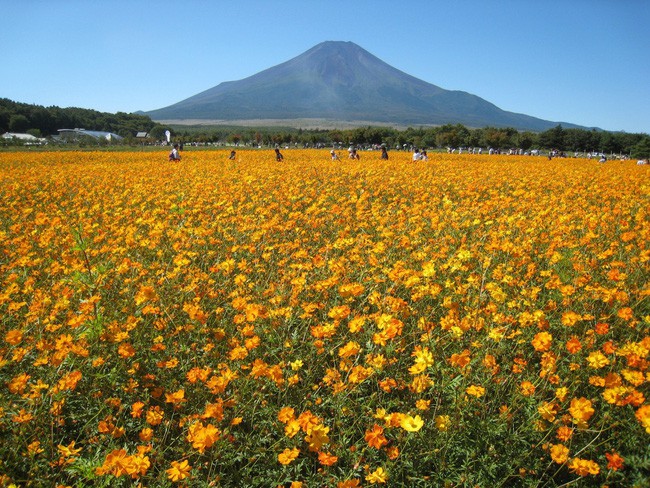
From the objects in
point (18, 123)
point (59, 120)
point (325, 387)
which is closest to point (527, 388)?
point (325, 387)

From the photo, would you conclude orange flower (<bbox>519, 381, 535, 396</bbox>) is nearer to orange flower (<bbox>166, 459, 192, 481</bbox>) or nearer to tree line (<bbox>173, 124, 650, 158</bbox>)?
orange flower (<bbox>166, 459, 192, 481</bbox>)

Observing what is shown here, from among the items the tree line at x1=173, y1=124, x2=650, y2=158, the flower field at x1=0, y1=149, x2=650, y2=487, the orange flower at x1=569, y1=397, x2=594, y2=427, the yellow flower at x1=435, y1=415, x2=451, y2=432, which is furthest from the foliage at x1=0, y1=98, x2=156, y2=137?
the orange flower at x1=569, y1=397, x2=594, y2=427

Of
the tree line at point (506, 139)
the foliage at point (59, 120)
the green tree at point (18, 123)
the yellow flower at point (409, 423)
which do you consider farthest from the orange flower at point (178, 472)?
the green tree at point (18, 123)

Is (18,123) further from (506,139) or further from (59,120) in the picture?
(506,139)

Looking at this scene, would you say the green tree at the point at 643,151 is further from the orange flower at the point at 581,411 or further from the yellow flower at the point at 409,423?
the yellow flower at the point at 409,423

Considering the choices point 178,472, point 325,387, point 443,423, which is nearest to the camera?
point 178,472

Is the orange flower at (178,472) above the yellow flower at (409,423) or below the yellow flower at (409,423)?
below

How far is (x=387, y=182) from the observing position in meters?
9.59

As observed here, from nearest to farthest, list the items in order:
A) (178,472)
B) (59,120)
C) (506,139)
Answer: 1. (178,472)
2. (506,139)
3. (59,120)

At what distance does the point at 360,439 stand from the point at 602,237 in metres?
3.96

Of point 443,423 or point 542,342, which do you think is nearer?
point 443,423

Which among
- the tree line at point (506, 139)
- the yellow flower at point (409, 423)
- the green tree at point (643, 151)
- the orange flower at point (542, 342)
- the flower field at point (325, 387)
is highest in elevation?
the tree line at point (506, 139)

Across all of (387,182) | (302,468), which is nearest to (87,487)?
(302,468)

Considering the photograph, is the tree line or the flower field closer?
the flower field
